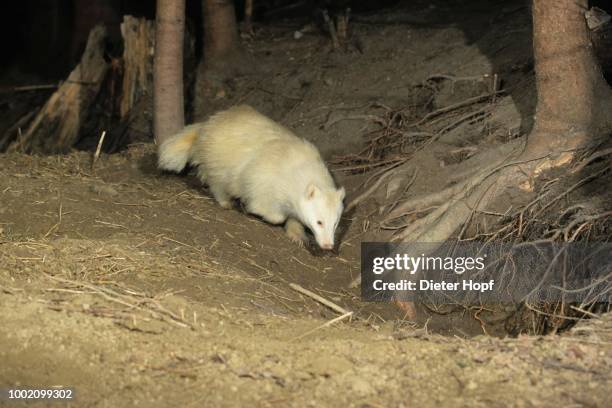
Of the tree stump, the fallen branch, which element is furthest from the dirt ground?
the tree stump

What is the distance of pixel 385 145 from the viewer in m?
8.48

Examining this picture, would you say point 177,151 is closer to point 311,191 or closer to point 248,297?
point 311,191

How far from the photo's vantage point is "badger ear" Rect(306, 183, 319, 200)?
7082mm

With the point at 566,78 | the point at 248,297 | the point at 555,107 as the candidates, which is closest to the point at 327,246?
the point at 248,297

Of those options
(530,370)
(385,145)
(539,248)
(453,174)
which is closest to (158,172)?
(385,145)

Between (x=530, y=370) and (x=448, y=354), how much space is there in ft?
1.44

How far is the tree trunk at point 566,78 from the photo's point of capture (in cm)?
637

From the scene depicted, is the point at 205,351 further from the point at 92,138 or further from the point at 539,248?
the point at 92,138

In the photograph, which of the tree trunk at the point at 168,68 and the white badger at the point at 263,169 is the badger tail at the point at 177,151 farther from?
the tree trunk at the point at 168,68

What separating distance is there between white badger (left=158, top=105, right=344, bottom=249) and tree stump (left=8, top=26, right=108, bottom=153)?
2.73 meters

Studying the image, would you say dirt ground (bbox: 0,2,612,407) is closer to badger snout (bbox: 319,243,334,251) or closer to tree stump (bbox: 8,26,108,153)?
badger snout (bbox: 319,243,334,251)

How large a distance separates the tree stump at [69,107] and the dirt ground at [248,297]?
180 cm

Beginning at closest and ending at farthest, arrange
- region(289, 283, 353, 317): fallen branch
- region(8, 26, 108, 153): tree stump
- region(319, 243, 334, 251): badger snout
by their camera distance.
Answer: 1. region(289, 283, 353, 317): fallen branch
2. region(319, 243, 334, 251): badger snout
3. region(8, 26, 108, 153): tree stump

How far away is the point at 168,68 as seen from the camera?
852cm
